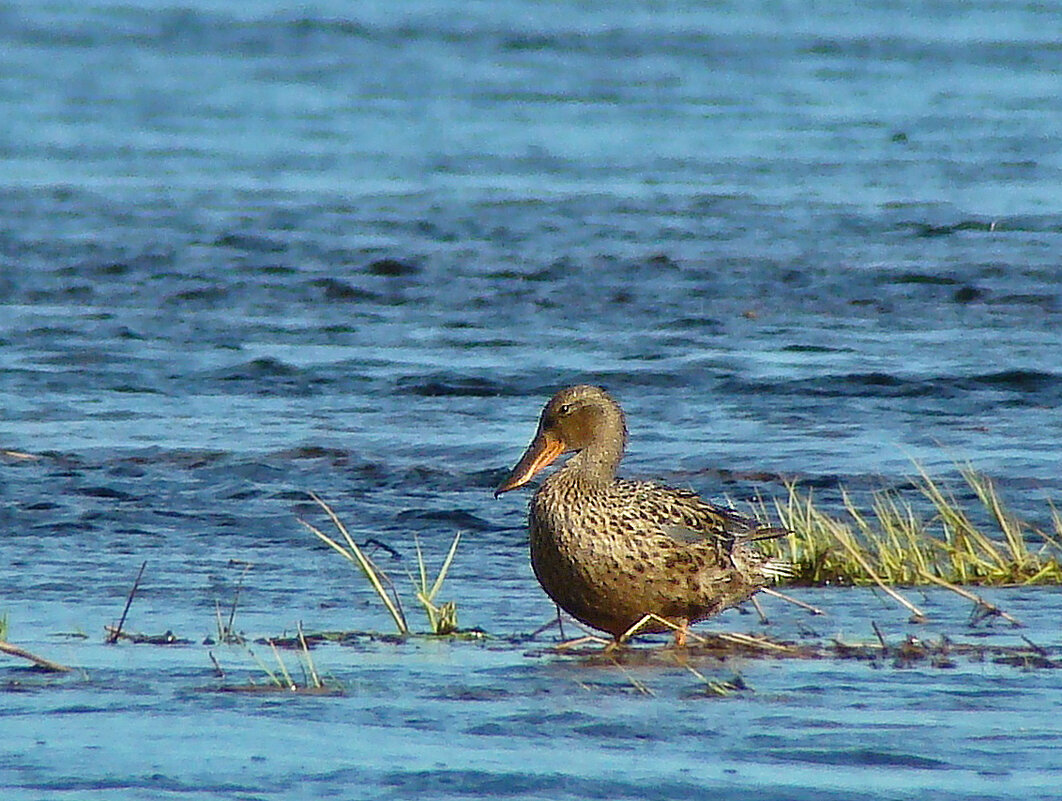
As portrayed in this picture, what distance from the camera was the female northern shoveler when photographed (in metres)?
7.39

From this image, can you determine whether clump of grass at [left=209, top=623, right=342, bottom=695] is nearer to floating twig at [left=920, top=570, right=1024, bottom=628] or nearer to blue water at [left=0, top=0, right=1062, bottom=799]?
blue water at [left=0, top=0, right=1062, bottom=799]

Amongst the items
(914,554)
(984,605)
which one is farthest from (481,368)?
(984,605)

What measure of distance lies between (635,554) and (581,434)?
0.65 metres

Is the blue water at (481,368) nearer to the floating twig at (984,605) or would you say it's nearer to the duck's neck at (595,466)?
the floating twig at (984,605)

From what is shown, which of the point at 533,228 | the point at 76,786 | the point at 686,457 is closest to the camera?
the point at 76,786

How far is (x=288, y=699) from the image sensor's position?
253 inches

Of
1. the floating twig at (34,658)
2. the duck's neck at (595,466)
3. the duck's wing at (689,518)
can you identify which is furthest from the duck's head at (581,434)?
the floating twig at (34,658)

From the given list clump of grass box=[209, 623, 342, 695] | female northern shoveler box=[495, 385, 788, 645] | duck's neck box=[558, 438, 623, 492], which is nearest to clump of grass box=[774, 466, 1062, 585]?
female northern shoveler box=[495, 385, 788, 645]

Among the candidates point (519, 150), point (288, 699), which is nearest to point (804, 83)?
point (519, 150)

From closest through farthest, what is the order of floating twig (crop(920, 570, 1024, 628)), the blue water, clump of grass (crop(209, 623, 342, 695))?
the blue water, clump of grass (crop(209, 623, 342, 695)), floating twig (crop(920, 570, 1024, 628))

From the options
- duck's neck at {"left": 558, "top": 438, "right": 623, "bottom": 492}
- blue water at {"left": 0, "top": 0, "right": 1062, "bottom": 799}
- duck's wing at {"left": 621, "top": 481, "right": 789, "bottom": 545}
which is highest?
duck's neck at {"left": 558, "top": 438, "right": 623, "bottom": 492}

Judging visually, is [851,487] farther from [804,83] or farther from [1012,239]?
[804,83]

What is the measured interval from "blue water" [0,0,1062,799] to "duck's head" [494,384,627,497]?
52 cm

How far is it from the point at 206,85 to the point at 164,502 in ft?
69.0
